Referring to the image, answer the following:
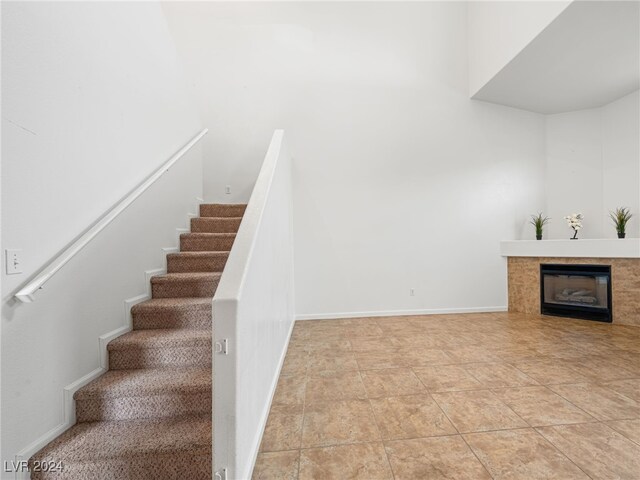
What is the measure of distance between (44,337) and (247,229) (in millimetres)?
1189

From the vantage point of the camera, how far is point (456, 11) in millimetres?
4555

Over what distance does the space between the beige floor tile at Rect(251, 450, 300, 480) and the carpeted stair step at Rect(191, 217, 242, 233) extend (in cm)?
237

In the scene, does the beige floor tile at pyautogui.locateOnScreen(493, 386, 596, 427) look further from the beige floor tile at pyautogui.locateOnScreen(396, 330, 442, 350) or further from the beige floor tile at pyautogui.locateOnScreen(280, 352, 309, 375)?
the beige floor tile at pyautogui.locateOnScreen(280, 352, 309, 375)

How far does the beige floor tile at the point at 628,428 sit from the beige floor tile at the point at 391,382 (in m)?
1.07

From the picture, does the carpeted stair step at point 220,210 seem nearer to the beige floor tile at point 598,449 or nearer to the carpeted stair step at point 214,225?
the carpeted stair step at point 214,225

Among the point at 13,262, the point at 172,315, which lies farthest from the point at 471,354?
the point at 13,262

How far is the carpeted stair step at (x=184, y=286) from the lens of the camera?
246 cm

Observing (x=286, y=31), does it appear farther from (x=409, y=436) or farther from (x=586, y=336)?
(x=586, y=336)

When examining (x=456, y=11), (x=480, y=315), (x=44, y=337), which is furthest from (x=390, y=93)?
(x=44, y=337)

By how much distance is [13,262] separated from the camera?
1.36 meters

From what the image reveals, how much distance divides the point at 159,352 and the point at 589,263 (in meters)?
5.26

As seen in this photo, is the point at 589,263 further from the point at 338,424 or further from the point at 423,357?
the point at 338,424

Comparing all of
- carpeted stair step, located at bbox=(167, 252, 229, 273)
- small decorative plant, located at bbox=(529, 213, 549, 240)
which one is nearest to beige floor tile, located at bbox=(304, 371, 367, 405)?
Result: carpeted stair step, located at bbox=(167, 252, 229, 273)

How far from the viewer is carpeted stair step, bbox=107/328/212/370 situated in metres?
1.90
